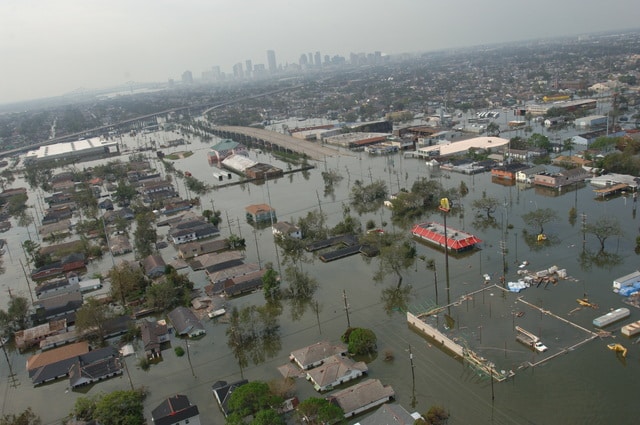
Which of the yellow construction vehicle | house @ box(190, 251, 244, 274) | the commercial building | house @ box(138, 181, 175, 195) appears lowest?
the yellow construction vehicle

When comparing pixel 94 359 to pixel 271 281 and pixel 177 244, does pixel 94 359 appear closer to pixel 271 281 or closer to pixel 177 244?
pixel 271 281

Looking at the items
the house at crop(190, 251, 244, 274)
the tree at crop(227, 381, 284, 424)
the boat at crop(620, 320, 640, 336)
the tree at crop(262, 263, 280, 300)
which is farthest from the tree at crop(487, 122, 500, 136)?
the tree at crop(227, 381, 284, 424)

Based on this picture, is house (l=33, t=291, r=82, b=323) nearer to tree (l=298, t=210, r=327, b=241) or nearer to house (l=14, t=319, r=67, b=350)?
house (l=14, t=319, r=67, b=350)

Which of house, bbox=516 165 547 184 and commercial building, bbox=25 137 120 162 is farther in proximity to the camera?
commercial building, bbox=25 137 120 162

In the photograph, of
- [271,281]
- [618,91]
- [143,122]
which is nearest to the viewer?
[271,281]

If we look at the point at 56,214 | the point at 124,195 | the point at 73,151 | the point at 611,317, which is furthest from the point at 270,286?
the point at 73,151

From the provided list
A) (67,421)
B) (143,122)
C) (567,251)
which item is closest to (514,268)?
(567,251)

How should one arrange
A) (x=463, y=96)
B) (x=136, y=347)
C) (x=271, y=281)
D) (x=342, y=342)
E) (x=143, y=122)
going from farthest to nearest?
(x=143, y=122) → (x=463, y=96) → (x=271, y=281) → (x=136, y=347) → (x=342, y=342)
